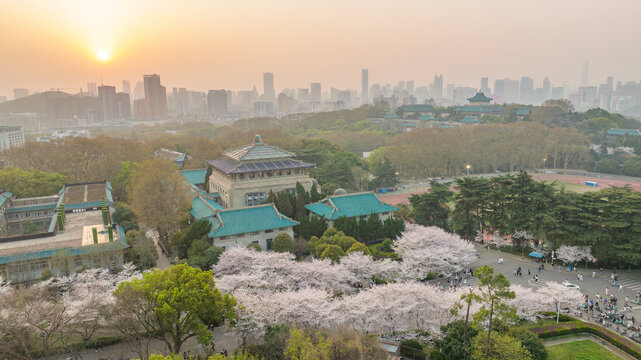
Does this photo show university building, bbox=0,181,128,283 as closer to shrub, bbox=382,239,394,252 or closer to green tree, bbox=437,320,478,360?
shrub, bbox=382,239,394,252

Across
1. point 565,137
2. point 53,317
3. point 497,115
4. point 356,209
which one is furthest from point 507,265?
point 497,115

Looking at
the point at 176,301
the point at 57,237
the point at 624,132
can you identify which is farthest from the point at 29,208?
the point at 624,132

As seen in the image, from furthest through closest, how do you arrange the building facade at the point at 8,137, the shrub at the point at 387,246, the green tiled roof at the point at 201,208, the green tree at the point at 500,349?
the building facade at the point at 8,137, the green tiled roof at the point at 201,208, the shrub at the point at 387,246, the green tree at the point at 500,349

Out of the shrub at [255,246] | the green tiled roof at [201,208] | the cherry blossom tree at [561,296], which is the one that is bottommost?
the cherry blossom tree at [561,296]

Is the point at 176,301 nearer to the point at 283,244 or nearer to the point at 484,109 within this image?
the point at 283,244

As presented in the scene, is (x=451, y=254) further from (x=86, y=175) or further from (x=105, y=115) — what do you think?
(x=105, y=115)

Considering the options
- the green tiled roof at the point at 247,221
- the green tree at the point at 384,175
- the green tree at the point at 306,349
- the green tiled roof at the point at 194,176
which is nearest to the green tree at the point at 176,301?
the green tree at the point at 306,349

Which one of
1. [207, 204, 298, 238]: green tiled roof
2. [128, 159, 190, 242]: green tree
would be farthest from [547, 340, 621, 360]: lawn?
[128, 159, 190, 242]: green tree

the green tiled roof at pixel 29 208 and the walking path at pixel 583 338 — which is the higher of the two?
the green tiled roof at pixel 29 208

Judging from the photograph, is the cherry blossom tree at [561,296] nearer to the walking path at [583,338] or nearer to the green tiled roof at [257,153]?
the walking path at [583,338]
